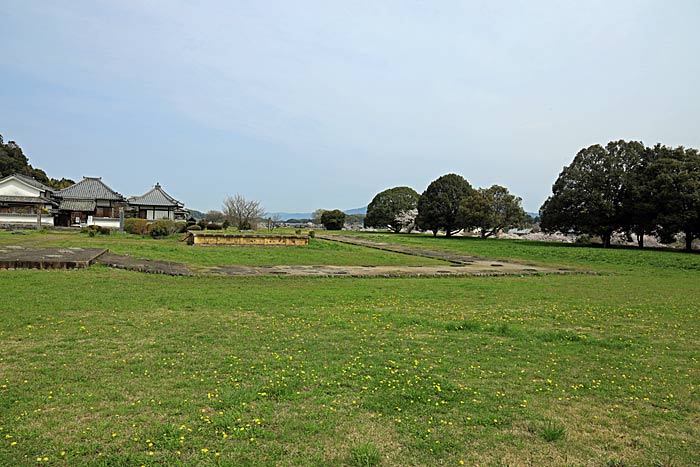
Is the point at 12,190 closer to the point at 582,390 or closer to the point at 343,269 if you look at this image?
the point at 343,269

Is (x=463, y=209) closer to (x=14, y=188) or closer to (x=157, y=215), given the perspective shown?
(x=157, y=215)

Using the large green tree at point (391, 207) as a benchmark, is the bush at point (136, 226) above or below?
below

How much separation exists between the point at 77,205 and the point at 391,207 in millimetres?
45337

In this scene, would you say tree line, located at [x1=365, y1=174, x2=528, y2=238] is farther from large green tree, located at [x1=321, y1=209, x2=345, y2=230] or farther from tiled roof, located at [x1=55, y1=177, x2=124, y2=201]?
tiled roof, located at [x1=55, y1=177, x2=124, y2=201]

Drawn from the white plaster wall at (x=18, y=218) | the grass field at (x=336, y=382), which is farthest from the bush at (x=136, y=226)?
the grass field at (x=336, y=382)

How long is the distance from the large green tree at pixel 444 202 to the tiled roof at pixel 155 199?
2964cm

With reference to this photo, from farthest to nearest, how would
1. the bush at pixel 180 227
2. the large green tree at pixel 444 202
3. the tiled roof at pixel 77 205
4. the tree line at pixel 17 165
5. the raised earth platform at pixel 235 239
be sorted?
the tree line at pixel 17 165 → the large green tree at pixel 444 202 → the tiled roof at pixel 77 205 → the bush at pixel 180 227 → the raised earth platform at pixel 235 239

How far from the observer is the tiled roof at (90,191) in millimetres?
46594

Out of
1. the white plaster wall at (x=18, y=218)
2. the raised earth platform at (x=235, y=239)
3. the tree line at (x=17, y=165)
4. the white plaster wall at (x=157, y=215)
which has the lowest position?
the raised earth platform at (x=235, y=239)

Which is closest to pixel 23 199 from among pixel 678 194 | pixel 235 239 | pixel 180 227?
pixel 180 227

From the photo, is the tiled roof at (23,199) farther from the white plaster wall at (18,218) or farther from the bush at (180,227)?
the bush at (180,227)

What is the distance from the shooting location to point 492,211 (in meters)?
50.7

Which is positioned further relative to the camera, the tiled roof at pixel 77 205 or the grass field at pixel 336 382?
the tiled roof at pixel 77 205

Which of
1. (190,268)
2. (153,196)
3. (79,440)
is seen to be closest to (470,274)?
(190,268)
